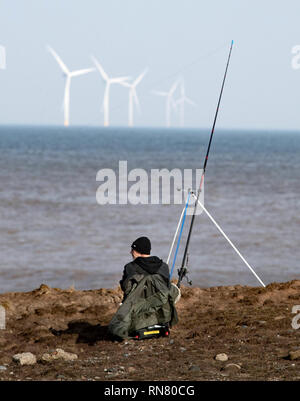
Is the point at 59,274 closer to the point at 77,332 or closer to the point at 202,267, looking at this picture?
the point at 202,267

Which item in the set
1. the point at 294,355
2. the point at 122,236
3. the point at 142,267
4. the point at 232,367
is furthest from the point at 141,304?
the point at 122,236

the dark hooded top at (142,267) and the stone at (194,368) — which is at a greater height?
Result: the dark hooded top at (142,267)

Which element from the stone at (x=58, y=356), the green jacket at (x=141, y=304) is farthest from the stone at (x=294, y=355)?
the stone at (x=58, y=356)

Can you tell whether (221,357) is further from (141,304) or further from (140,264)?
(140,264)

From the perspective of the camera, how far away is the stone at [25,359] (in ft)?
20.1

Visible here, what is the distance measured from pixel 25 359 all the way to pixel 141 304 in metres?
1.13

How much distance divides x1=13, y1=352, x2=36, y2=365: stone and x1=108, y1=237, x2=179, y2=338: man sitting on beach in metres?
0.76

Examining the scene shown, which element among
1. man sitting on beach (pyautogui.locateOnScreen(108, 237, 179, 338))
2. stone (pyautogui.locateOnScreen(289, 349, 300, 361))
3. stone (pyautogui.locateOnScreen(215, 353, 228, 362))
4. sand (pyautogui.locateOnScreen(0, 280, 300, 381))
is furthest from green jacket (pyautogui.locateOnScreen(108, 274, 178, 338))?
stone (pyautogui.locateOnScreen(289, 349, 300, 361))

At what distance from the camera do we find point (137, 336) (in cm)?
654

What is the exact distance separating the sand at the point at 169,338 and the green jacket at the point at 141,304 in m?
0.25

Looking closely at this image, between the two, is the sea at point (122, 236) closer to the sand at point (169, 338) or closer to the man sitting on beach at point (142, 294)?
the sand at point (169, 338)

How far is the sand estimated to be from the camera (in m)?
5.74

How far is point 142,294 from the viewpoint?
252 inches

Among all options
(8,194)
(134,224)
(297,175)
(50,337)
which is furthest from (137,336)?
(297,175)
